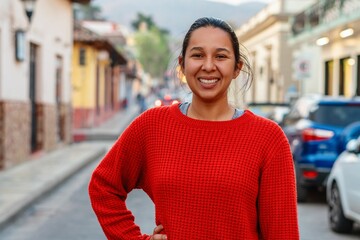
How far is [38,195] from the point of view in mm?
11516

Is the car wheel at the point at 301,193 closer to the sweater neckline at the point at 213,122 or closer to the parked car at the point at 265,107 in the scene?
the parked car at the point at 265,107

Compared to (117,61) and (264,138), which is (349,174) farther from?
(117,61)

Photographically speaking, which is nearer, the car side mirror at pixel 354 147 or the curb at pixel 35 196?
the car side mirror at pixel 354 147

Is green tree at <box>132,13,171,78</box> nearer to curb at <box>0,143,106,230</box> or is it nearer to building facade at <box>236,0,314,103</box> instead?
building facade at <box>236,0,314,103</box>

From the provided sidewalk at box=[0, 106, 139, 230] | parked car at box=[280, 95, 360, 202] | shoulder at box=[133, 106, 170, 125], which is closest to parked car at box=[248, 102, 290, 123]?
sidewalk at box=[0, 106, 139, 230]

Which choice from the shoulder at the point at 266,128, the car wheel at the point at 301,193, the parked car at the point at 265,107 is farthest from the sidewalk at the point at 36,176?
the shoulder at the point at 266,128

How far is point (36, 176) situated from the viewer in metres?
13.8

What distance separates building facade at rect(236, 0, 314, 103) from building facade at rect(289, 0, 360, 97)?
13.8 ft

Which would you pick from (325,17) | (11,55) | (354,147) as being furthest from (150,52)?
(354,147)

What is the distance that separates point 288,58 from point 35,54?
78.1 ft

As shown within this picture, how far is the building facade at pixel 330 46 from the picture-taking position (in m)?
23.6

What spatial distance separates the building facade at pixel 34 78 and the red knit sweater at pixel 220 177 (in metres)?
12.1

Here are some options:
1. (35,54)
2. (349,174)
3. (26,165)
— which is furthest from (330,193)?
(35,54)

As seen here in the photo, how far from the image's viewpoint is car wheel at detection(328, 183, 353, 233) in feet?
29.1
